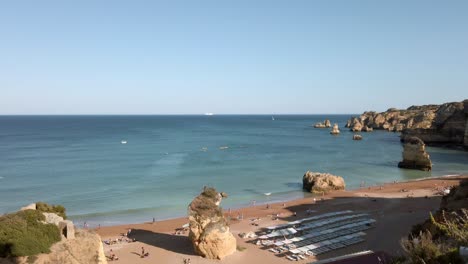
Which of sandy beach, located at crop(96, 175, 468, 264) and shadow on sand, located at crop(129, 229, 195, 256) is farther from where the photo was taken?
shadow on sand, located at crop(129, 229, 195, 256)

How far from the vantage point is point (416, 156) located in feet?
169

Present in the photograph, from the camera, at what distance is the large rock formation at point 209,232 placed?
21.2 metres

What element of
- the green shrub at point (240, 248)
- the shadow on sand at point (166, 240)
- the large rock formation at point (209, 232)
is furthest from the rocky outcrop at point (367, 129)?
the large rock formation at point (209, 232)

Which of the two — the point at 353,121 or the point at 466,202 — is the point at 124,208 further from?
the point at 353,121

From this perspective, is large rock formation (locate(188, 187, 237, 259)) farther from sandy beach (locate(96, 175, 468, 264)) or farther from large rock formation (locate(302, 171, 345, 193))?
large rock formation (locate(302, 171, 345, 193))

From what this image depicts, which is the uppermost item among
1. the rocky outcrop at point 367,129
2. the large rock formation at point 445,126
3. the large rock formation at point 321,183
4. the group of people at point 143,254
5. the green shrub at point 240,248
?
the large rock formation at point 445,126

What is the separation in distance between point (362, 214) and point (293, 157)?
1389 inches

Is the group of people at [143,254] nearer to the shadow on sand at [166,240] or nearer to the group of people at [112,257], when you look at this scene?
the shadow on sand at [166,240]

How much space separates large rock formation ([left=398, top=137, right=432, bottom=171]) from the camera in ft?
167

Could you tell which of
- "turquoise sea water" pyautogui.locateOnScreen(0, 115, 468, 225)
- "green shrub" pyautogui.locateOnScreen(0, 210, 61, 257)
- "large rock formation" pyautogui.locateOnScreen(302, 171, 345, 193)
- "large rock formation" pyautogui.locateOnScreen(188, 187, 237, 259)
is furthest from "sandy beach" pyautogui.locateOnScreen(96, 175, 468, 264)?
"green shrub" pyautogui.locateOnScreen(0, 210, 61, 257)

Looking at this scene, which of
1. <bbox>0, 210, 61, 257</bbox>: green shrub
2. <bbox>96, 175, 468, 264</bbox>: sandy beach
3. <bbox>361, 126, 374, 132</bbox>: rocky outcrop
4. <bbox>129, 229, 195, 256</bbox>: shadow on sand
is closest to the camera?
<bbox>0, 210, 61, 257</bbox>: green shrub

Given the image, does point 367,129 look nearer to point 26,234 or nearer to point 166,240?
point 166,240

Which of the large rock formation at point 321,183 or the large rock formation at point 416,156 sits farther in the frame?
the large rock formation at point 416,156

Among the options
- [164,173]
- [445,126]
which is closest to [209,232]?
[164,173]
